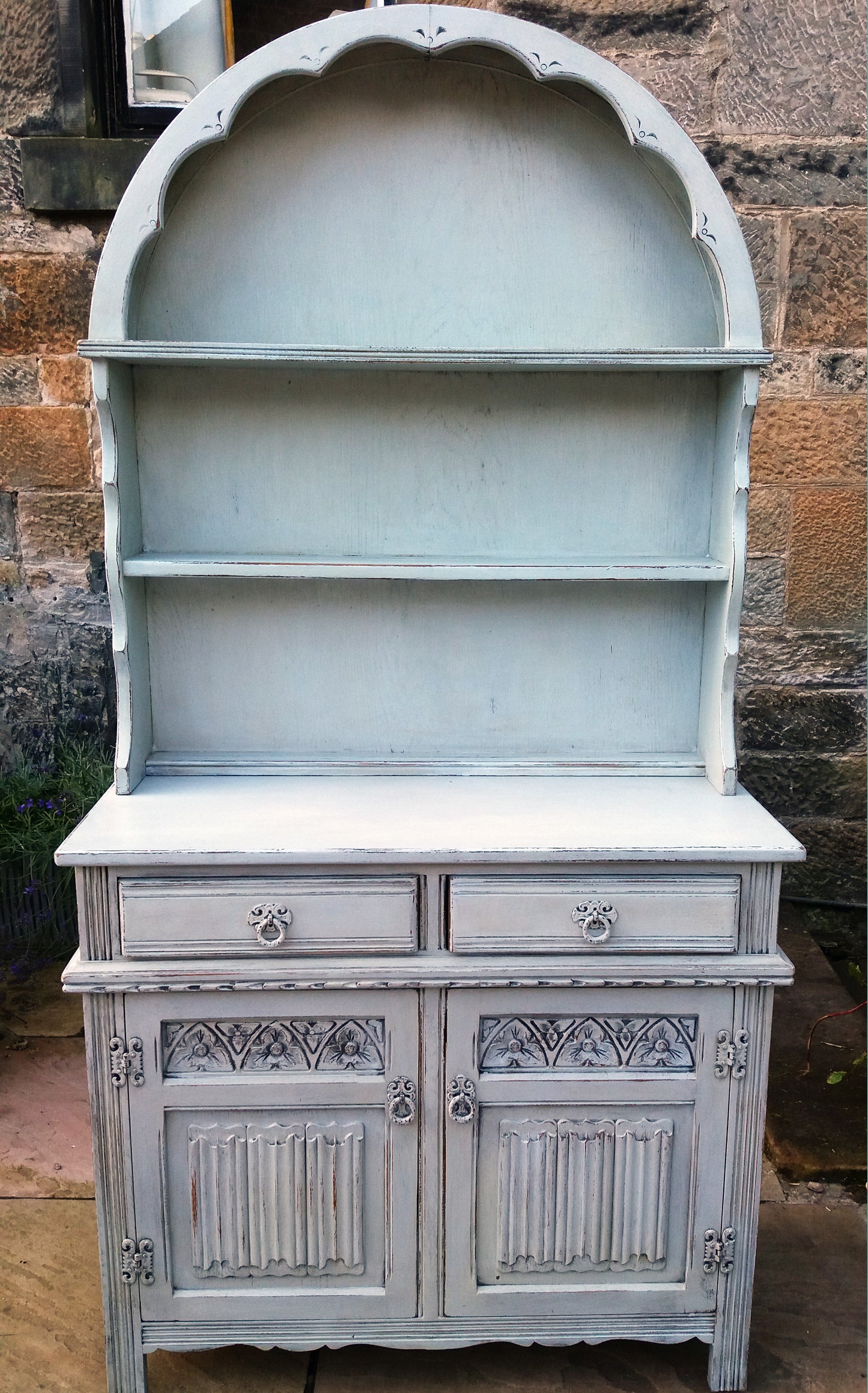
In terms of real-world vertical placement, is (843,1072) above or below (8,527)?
below

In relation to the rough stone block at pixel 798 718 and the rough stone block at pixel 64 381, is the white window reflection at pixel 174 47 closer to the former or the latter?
the rough stone block at pixel 64 381

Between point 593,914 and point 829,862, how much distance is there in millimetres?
1866

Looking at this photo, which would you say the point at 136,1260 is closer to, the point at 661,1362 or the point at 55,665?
the point at 661,1362

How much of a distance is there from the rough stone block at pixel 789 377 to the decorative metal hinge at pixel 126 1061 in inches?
98.2

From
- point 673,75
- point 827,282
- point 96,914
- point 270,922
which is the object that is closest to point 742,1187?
point 270,922

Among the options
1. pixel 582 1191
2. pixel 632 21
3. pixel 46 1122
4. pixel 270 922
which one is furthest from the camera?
pixel 632 21

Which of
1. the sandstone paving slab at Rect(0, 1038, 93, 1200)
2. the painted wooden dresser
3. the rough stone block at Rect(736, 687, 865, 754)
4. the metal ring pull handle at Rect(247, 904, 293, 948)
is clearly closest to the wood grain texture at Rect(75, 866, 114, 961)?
the painted wooden dresser

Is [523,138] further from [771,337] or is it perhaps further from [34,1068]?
[34,1068]

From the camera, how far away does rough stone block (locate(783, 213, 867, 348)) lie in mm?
2932

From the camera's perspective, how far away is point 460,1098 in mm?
1766

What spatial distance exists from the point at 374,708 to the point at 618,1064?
0.89m

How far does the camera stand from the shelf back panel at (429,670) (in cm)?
214

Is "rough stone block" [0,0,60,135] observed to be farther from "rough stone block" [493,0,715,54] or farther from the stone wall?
"rough stone block" [493,0,715,54]

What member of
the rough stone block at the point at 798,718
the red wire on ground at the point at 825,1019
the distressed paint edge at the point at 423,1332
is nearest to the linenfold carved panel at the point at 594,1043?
the distressed paint edge at the point at 423,1332
